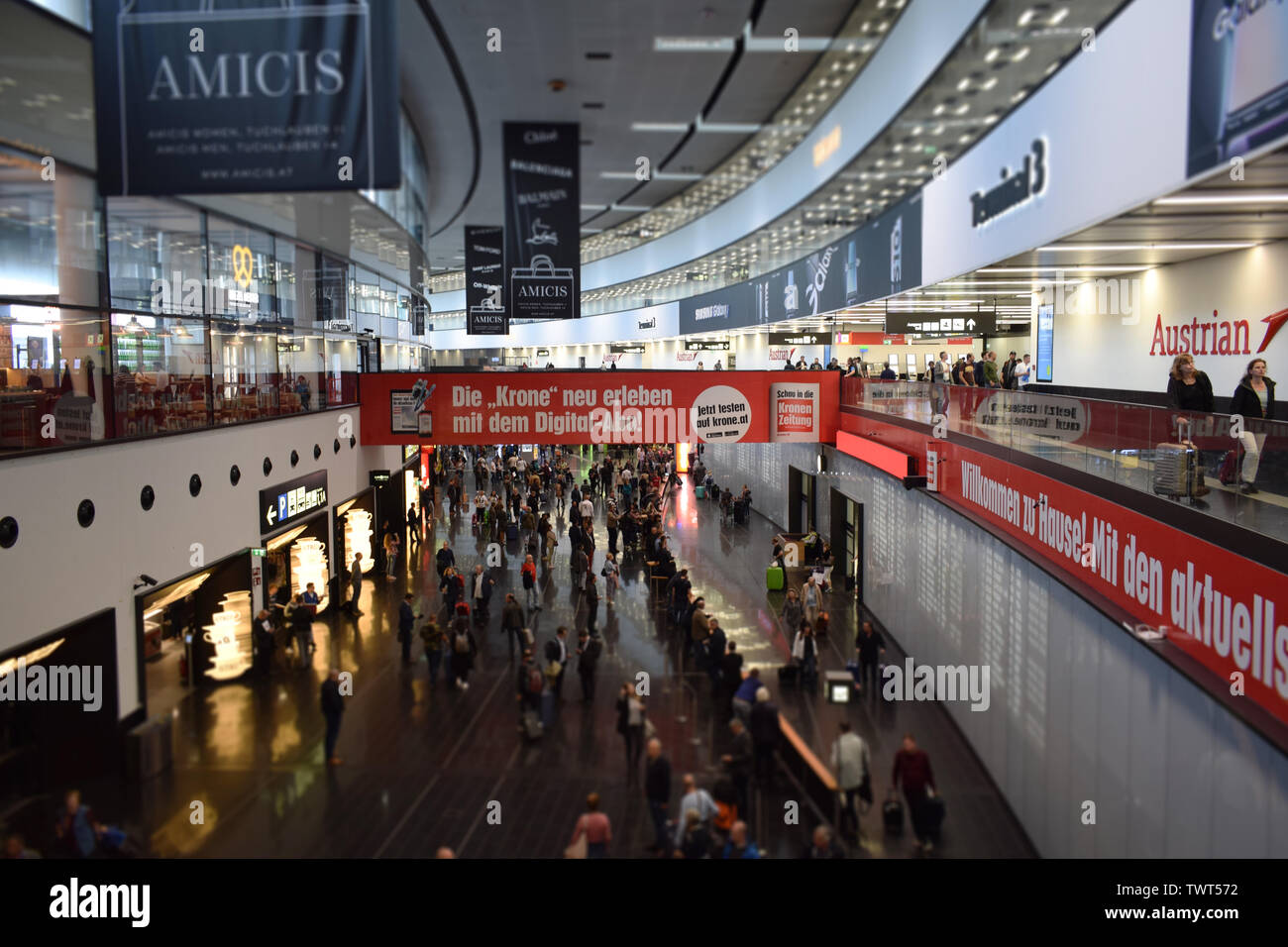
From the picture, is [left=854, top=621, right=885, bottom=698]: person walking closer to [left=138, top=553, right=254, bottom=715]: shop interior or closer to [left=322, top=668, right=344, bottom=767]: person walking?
[left=322, top=668, right=344, bottom=767]: person walking

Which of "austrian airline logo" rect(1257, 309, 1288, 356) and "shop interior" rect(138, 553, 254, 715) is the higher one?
"austrian airline logo" rect(1257, 309, 1288, 356)

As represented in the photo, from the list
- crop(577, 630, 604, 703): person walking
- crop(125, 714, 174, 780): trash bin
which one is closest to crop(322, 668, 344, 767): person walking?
crop(125, 714, 174, 780): trash bin

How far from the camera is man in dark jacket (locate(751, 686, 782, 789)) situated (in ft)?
33.7

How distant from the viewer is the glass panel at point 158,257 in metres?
11.6

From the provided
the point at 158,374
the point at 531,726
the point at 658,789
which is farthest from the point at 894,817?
the point at 158,374

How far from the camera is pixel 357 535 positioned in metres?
19.7

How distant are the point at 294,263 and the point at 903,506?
12.0 metres

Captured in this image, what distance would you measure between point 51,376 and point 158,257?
4241mm

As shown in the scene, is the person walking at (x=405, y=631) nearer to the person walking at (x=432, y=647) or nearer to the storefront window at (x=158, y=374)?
the person walking at (x=432, y=647)

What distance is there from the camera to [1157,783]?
7016 millimetres

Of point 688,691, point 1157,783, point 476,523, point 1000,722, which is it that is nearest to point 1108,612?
point 1157,783

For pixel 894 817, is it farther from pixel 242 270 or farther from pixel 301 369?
pixel 301 369

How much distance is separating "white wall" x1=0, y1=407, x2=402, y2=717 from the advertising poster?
10103 millimetres

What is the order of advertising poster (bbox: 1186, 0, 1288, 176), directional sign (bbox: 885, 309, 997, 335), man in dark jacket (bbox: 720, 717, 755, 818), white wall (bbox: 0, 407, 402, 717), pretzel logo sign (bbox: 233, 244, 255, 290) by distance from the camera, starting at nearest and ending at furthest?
advertising poster (bbox: 1186, 0, 1288, 176)
white wall (bbox: 0, 407, 402, 717)
man in dark jacket (bbox: 720, 717, 755, 818)
pretzel logo sign (bbox: 233, 244, 255, 290)
directional sign (bbox: 885, 309, 997, 335)
